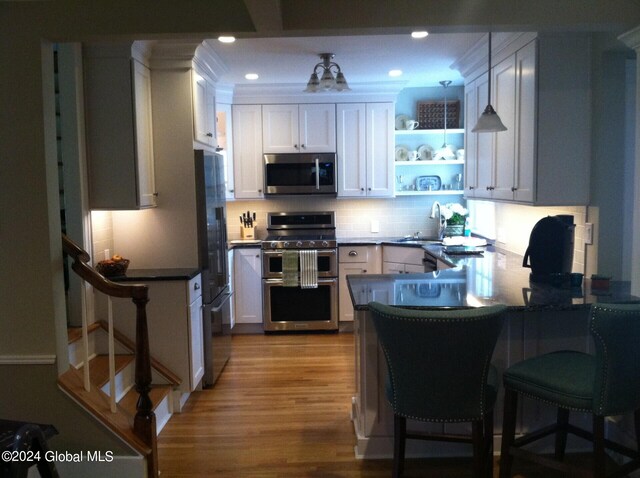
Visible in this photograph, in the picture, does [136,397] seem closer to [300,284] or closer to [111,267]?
[111,267]

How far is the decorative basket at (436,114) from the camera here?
6121 millimetres

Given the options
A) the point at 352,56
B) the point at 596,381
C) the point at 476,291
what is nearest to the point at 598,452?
the point at 596,381

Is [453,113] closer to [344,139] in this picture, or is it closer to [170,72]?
[344,139]

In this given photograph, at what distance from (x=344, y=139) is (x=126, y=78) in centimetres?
272

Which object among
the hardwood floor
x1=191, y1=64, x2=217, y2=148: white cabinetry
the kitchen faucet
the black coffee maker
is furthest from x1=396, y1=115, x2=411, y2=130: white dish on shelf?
the black coffee maker

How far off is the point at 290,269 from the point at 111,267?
2146mm

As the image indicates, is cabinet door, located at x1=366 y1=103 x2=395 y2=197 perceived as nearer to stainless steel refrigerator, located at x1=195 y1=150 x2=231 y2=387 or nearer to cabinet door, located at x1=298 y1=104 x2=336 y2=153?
cabinet door, located at x1=298 y1=104 x2=336 y2=153

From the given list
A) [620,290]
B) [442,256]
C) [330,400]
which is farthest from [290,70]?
[620,290]

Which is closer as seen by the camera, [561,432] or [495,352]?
[561,432]

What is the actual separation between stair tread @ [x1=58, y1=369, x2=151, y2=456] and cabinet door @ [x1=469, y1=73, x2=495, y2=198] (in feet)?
10.2

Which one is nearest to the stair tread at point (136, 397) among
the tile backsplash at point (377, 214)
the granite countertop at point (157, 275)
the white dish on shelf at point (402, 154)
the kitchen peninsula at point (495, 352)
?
Answer: the granite countertop at point (157, 275)

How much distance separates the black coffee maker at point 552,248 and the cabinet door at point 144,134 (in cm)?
258

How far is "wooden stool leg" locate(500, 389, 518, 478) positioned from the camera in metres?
2.55

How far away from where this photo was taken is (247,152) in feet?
19.5
